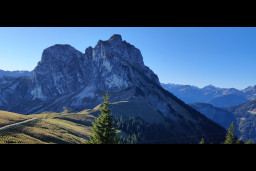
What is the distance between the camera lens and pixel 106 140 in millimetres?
22438
